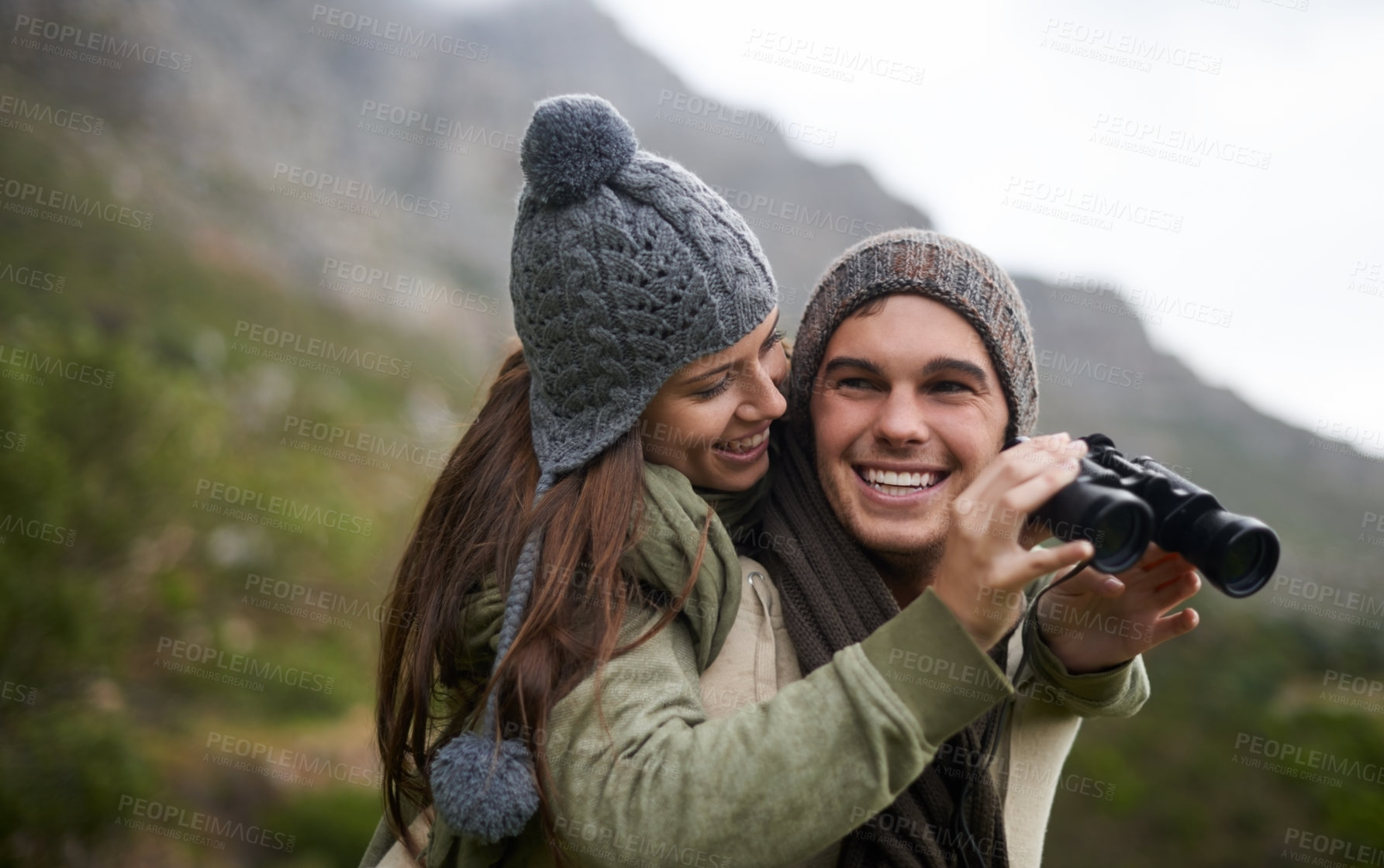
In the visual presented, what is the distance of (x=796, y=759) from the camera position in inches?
59.8

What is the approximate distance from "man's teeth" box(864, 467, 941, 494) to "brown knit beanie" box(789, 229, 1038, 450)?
26 cm

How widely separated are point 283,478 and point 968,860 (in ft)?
21.7

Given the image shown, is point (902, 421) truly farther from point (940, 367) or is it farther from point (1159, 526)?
point (1159, 526)

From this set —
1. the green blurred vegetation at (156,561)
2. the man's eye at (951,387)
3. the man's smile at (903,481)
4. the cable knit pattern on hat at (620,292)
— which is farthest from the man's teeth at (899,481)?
the green blurred vegetation at (156,561)

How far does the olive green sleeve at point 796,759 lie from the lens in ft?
4.95

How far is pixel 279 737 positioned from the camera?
580 cm

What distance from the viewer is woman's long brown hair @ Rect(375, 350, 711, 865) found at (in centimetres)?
178

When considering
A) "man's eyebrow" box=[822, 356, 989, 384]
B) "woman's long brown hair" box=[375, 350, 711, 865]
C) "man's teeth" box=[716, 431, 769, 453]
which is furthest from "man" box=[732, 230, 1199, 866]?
"woman's long brown hair" box=[375, 350, 711, 865]

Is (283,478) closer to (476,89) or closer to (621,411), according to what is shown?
(621,411)

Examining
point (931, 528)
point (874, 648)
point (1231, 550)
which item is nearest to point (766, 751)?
point (874, 648)

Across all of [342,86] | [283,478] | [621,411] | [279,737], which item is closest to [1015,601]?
[621,411]

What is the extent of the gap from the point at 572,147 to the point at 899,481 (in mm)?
1182

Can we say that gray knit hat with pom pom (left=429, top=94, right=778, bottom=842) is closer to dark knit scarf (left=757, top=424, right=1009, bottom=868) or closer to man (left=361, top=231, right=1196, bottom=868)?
man (left=361, top=231, right=1196, bottom=868)

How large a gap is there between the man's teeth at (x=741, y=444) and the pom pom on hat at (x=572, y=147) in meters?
0.73
